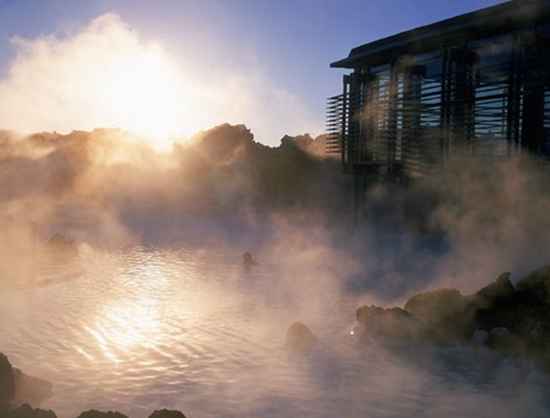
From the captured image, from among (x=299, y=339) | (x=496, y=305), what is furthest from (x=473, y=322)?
(x=299, y=339)

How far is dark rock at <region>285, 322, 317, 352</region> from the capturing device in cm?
1029

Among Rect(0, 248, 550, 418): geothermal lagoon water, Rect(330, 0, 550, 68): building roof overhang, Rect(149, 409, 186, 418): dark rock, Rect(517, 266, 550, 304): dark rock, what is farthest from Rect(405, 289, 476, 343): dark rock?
Rect(330, 0, 550, 68): building roof overhang

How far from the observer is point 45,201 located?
39406 millimetres

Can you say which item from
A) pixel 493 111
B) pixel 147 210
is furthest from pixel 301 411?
pixel 147 210

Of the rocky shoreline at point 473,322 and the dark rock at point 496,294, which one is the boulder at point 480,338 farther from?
the dark rock at point 496,294

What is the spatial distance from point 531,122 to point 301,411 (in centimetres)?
1018

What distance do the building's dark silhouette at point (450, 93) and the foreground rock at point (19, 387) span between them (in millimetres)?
11856

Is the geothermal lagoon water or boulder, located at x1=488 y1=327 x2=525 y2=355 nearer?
the geothermal lagoon water

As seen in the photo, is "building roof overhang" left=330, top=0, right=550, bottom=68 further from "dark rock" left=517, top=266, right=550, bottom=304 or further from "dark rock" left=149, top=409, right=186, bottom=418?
"dark rock" left=149, top=409, right=186, bottom=418

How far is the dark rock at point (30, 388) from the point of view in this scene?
26.3 feet

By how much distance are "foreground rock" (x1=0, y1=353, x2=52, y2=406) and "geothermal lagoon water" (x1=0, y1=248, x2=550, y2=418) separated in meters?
0.19

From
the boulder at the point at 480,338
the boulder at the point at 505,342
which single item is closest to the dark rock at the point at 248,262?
the boulder at the point at 480,338

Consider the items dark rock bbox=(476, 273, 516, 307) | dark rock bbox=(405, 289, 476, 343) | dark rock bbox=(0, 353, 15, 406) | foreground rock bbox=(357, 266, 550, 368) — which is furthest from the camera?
dark rock bbox=(476, 273, 516, 307)

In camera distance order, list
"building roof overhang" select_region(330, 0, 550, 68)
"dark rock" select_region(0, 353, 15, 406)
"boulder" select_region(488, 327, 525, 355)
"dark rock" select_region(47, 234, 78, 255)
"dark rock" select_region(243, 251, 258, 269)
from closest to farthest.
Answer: "dark rock" select_region(0, 353, 15, 406) < "boulder" select_region(488, 327, 525, 355) < "building roof overhang" select_region(330, 0, 550, 68) < "dark rock" select_region(243, 251, 258, 269) < "dark rock" select_region(47, 234, 78, 255)
